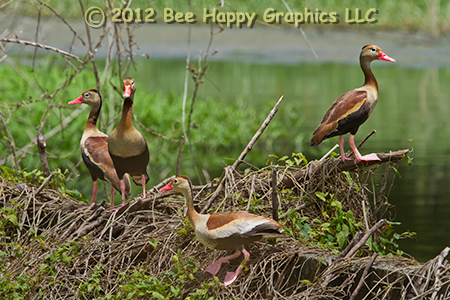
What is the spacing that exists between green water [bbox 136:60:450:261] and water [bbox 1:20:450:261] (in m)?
0.02

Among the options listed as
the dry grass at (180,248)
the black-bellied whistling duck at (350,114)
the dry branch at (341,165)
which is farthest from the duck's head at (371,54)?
the dry grass at (180,248)

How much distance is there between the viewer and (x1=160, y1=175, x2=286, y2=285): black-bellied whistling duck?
3.31 m

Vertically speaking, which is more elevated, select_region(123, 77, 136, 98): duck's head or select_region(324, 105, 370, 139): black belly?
select_region(123, 77, 136, 98): duck's head

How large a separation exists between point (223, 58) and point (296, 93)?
24.6ft

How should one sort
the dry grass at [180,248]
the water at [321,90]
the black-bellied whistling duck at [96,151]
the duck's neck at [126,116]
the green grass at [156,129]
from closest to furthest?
the dry grass at [180,248] → the duck's neck at [126,116] → the black-bellied whistling duck at [96,151] → the water at [321,90] → the green grass at [156,129]

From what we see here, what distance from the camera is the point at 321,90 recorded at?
16891mm

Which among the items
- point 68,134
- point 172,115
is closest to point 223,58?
point 172,115

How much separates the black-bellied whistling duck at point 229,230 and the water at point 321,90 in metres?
3.29

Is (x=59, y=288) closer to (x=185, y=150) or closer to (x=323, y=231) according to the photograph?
(x=323, y=231)

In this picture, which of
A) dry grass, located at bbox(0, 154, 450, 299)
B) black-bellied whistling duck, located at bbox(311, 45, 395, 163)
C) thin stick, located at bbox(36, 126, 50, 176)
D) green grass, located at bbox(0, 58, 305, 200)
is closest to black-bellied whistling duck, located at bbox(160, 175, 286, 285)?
dry grass, located at bbox(0, 154, 450, 299)

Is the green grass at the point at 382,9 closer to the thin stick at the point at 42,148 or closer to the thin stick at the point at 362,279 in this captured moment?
the thin stick at the point at 42,148

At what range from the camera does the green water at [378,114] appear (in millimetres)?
7910

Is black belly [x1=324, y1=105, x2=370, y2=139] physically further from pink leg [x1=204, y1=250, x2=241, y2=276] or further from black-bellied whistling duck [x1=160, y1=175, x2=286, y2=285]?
pink leg [x1=204, y1=250, x2=241, y2=276]

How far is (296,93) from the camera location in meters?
16.4
